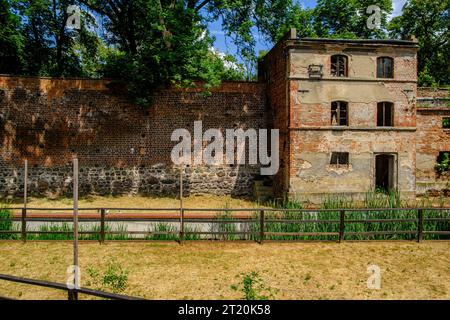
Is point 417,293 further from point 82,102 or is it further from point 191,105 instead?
point 82,102

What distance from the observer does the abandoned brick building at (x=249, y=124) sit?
15875mm

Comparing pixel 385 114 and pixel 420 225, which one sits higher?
pixel 385 114

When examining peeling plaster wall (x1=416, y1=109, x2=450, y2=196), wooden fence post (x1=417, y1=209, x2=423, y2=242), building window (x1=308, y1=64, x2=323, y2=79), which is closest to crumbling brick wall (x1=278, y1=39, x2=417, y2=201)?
building window (x1=308, y1=64, x2=323, y2=79)

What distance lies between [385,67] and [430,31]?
56.4 ft

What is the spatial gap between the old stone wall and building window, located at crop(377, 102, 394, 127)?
583cm

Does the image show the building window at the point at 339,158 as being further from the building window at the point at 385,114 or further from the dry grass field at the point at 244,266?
the dry grass field at the point at 244,266

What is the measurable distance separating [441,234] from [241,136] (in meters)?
10.2

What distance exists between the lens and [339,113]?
52.9 ft

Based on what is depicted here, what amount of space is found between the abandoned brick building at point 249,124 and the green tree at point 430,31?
609 inches

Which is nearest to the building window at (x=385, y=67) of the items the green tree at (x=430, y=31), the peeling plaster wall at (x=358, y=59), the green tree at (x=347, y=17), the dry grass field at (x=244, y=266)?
the peeling plaster wall at (x=358, y=59)

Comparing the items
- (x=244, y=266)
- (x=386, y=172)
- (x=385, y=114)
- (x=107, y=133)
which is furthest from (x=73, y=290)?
(x=386, y=172)

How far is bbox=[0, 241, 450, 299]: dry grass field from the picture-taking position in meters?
7.02

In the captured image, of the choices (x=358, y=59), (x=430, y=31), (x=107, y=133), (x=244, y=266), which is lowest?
(x=244, y=266)

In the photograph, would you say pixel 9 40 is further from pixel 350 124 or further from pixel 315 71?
pixel 350 124
